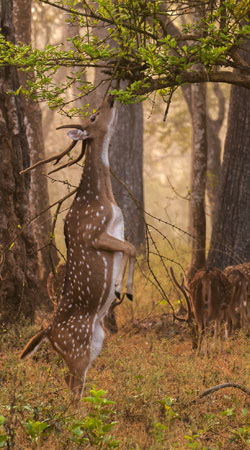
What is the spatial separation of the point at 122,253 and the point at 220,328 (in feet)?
11.4

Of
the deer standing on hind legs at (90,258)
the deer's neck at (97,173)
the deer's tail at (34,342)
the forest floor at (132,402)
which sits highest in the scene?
the deer's neck at (97,173)

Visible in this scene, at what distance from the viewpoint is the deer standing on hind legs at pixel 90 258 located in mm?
5223

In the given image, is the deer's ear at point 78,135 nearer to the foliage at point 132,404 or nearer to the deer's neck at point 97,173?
the deer's neck at point 97,173

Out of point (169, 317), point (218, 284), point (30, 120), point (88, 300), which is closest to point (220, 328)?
point (218, 284)

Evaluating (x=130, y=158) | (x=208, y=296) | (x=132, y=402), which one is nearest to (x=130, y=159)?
(x=130, y=158)

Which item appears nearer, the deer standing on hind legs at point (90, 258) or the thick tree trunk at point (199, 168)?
the deer standing on hind legs at point (90, 258)

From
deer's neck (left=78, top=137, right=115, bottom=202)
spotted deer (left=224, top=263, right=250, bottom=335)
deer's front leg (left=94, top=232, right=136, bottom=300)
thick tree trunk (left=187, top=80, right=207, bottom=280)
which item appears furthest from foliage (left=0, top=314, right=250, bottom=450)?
thick tree trunk (left=187, top=80, right=207, bottom=280)

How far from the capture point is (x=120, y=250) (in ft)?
16.7

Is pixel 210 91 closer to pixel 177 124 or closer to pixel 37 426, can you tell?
pixel 177 124

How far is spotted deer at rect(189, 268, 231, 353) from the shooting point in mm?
7973

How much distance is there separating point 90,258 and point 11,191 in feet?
10.4

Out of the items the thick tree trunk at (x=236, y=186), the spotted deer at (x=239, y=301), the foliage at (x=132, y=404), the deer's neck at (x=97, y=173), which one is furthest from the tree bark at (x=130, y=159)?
the deer's neck at (x=97, y=173)

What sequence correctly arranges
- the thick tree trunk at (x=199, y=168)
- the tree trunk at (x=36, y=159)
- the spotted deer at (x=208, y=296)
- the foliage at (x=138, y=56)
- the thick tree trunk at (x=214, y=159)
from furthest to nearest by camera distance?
1. the thick tree trunk at (x=214, y=159)
2. the tree trunk at (x=36, y=159)
3. the thick tree trunk at (x=199, y=168)
4. the spotted deer at (x=208, y=296)
5. the foliage at (x=138, y=56)

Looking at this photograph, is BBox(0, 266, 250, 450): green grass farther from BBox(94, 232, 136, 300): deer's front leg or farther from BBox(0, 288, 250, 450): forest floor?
BBox(94, 232, 136, 300): deer's front leg
